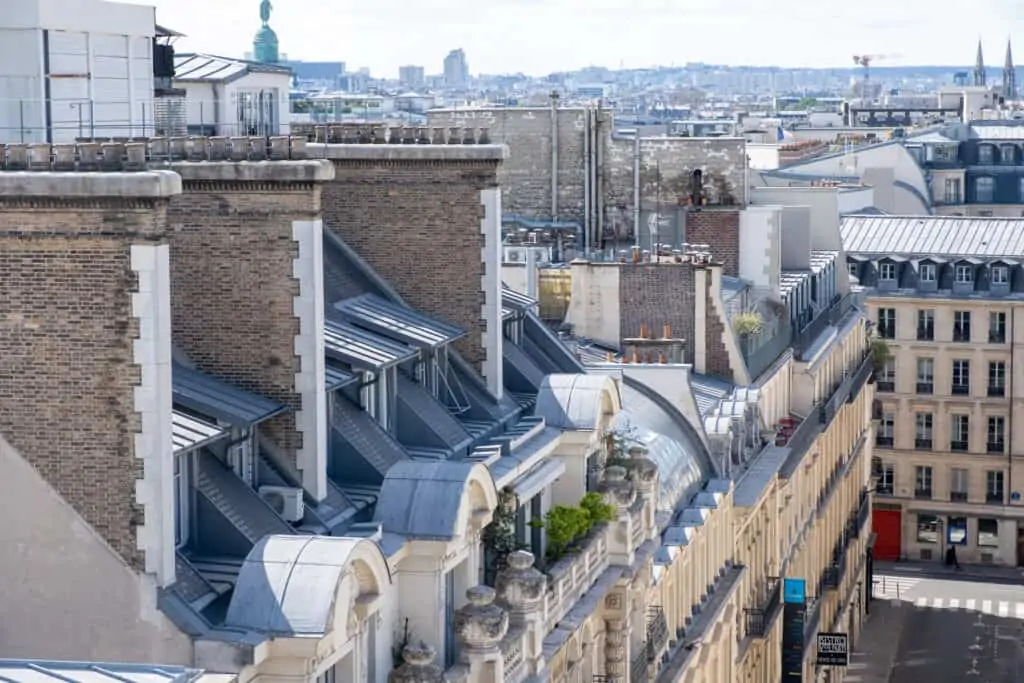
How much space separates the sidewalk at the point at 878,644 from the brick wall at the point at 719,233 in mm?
21607

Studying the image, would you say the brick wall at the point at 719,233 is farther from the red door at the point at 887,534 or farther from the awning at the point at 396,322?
the red door at the point at 887,534

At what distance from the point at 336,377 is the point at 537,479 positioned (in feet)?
18.0

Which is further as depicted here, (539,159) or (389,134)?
(539,159)

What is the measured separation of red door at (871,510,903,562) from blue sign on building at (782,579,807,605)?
39.6m

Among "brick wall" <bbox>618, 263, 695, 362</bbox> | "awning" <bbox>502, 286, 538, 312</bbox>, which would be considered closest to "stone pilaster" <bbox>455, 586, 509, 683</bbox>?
"awning" <bbox>502, 286, 538, 312</bbox>

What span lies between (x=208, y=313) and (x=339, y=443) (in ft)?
10.4

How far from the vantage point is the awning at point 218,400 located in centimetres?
2850

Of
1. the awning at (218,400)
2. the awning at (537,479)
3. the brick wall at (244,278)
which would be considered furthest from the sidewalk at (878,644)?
the awning at (218,400)

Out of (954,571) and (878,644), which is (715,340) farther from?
(954,571)

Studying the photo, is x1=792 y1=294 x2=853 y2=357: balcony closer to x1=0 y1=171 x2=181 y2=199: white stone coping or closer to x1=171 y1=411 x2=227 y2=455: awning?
x1=171 y1=411 x2=227 y2=455: awning

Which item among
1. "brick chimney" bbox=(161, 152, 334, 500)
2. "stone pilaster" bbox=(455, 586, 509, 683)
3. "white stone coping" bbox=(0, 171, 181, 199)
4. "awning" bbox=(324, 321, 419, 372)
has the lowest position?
"stone pilaster" bbox=(455, 586, 509, 683)

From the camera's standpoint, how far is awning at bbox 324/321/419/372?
108ft

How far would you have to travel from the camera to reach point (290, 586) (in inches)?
992

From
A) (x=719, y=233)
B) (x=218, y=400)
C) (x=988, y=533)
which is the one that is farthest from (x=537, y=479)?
(x=988, y=533)
